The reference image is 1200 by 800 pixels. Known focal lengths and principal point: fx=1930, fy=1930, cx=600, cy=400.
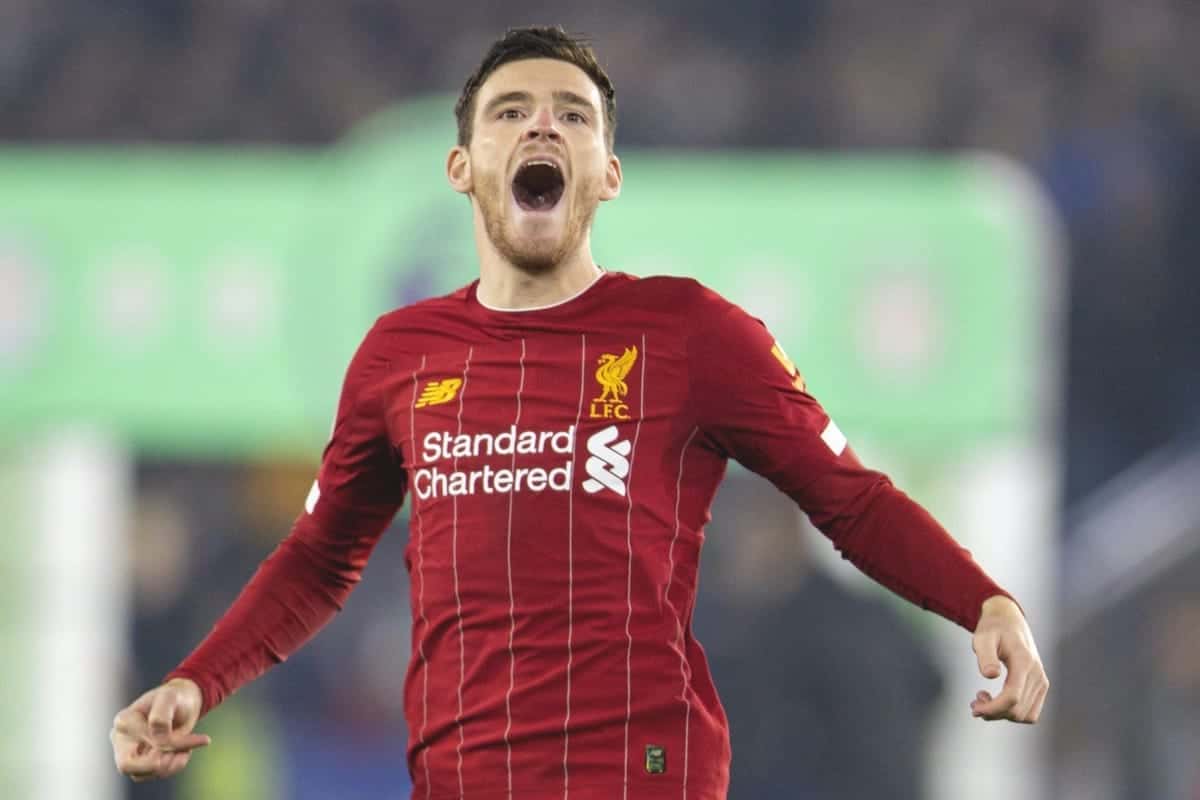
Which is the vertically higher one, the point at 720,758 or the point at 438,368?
the point at 438,368

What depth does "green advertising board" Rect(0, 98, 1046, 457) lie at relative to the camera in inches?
244

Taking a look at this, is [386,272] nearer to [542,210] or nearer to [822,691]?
[822,691]

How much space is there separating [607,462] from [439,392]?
26 centimetres

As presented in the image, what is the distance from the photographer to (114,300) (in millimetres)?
6367

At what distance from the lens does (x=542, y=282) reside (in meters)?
2.49

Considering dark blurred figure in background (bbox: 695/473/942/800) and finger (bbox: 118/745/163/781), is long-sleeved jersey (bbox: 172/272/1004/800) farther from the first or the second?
dark blurred figure in background (bbox: 695/473/942/800)

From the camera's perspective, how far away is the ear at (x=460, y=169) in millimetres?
2580

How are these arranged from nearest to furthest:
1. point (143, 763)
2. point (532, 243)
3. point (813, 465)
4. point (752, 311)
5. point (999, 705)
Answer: point (999, 705) → point (143, 763) → point (813, 465) → point (532, 243) → point (752, 311)

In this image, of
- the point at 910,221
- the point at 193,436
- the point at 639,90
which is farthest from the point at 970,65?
the point at 193,436

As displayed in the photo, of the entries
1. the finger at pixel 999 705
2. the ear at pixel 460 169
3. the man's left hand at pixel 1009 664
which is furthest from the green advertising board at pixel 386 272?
the finger at pixel 999 705

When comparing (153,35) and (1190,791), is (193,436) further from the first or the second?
(1190,791)

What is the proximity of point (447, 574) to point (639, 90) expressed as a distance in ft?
14.8

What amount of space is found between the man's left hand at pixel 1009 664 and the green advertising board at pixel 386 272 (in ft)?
13.3

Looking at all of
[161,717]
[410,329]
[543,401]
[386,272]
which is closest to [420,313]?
[410,329]
